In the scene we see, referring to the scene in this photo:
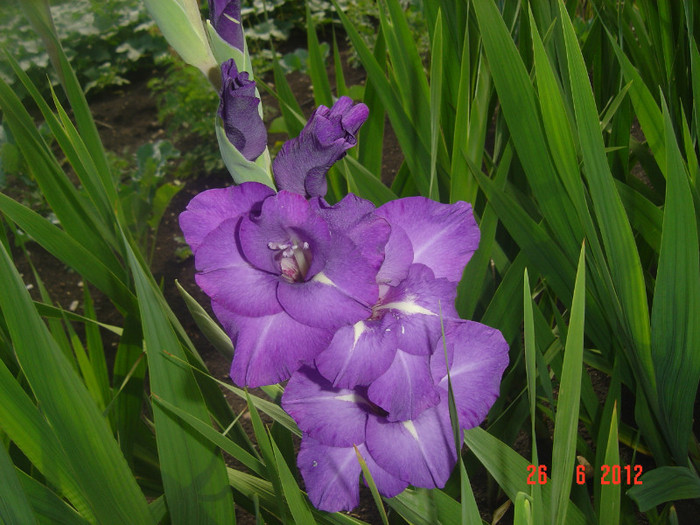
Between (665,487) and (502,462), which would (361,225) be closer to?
(502,462)

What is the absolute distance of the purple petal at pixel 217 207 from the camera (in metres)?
0.52

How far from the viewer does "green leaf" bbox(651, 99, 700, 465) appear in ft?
2.28

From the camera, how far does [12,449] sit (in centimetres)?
87

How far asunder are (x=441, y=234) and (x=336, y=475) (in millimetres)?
259

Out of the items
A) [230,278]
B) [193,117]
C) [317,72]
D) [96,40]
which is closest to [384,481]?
[230,278]

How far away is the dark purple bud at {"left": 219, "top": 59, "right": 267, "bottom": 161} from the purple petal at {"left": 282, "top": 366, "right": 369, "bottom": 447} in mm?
215

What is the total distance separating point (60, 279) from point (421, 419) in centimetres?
193

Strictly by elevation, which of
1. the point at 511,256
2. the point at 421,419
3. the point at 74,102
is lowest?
the point at 511,256

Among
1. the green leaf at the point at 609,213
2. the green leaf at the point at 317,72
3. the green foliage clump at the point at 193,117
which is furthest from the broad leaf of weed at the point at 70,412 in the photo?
the green foliage clump at the point at 193,117

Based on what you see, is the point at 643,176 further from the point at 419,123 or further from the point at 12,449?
the point at 12,449

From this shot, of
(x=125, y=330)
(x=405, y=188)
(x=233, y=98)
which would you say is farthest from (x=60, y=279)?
(x=233, y=98)

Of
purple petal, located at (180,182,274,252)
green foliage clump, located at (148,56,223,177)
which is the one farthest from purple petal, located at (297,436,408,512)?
green foliage clump, located at (148,56,223,177)

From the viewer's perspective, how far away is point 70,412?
59 cm

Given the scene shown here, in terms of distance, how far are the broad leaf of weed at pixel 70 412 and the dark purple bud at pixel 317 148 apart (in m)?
0.26
